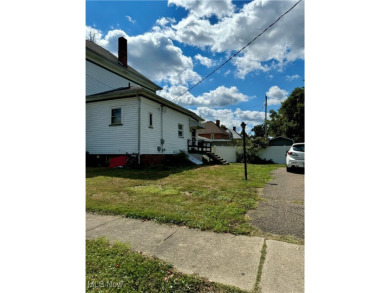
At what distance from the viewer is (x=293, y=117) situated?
29.1 m

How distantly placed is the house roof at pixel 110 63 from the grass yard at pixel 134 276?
1564 centimetres

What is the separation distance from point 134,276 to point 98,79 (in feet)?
53.9

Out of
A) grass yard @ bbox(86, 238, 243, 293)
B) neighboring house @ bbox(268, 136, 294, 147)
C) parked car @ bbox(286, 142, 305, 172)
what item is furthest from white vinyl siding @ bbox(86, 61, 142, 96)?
neighboring house @ bbox(268, 136, 294, 147)

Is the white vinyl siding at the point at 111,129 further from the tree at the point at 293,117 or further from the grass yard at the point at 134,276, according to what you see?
the tree at the point at 293,117

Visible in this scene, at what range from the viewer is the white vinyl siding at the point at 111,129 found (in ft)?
35.6

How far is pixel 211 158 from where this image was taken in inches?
Result: 637

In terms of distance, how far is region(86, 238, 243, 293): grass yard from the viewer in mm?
1598

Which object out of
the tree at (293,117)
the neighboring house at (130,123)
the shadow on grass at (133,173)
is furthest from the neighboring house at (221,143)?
the shadow on grass at (133,173)

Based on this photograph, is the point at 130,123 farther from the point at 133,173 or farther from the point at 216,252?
the point at 216,252
